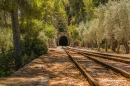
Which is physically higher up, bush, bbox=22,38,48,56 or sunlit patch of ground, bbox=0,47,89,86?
bush, bbox=22,38,48,56

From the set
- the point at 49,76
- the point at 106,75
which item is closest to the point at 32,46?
the point at 49,76

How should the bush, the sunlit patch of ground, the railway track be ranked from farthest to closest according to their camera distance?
1. the bush
2. the railway track
3. the sunlit patch of ground

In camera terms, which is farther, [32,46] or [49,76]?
[32,46]

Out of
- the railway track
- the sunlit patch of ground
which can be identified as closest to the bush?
the sunlit patch of ground

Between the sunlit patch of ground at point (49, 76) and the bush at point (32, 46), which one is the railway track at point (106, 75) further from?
the bush at point (32, 46)

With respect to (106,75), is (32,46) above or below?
above

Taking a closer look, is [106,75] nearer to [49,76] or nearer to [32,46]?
[49,76]

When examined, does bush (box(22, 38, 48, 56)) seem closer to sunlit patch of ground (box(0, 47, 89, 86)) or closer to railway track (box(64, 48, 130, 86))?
sunlit patch of ground (box(0, 47, 89, 86))

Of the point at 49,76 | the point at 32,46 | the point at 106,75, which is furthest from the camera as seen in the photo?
the point at 32,46

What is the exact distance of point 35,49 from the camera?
76.7 ft

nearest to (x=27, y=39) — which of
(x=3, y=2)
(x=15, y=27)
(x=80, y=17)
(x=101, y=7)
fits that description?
(x=15, y=27)

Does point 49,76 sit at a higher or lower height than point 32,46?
lower

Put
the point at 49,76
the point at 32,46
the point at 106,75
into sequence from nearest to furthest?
the point at 49,76 → the point at 106,75 → the point at 32,46

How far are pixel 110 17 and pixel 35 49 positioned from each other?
43.0 feet
